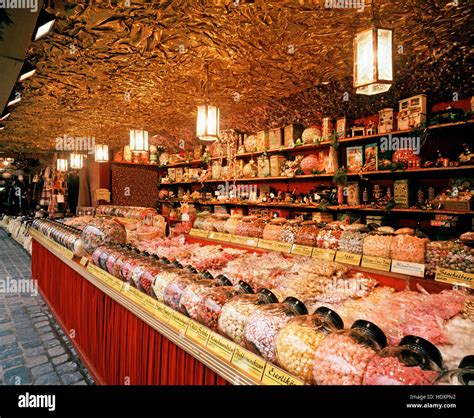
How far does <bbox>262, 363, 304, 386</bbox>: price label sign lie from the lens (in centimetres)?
85

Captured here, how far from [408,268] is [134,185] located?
863cm

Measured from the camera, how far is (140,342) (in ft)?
5.33

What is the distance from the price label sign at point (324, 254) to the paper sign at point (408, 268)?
40 centimetres

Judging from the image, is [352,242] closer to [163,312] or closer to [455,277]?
[455,277]

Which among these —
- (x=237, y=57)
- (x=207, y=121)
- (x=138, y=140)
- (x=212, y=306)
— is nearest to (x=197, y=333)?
(x=212, y=306)

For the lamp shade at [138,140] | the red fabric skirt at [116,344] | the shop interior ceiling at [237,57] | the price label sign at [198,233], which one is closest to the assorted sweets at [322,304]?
the red fabric skirt at [116,344]

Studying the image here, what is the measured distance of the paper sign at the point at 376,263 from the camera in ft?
5.89

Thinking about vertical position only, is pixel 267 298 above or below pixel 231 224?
below

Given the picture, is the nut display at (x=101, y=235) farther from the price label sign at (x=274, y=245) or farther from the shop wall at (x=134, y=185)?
the shop wall at (x=134, y=185)

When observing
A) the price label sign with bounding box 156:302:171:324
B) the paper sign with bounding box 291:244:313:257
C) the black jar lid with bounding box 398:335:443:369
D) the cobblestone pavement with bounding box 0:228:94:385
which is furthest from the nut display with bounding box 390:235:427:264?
the cobblestone pavement with bounding box 0:228:94:385

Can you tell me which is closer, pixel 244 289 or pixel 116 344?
pixel 244 289

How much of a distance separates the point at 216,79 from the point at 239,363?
4.01 meters

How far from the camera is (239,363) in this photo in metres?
1.00
